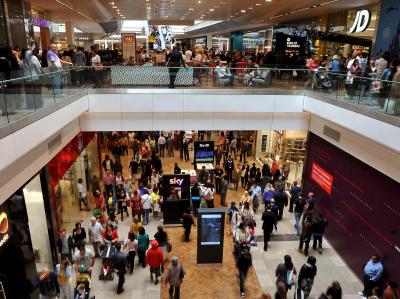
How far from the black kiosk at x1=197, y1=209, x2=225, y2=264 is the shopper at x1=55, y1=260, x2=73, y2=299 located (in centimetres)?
333

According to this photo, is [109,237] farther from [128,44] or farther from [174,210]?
[128,44]

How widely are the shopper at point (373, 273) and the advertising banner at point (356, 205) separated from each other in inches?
10.2

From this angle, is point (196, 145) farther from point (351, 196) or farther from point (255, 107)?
point (351, 196)

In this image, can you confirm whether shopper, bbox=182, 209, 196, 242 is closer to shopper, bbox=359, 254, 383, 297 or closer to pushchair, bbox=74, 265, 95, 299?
pushchair, bbox=74, 265, 95, 299

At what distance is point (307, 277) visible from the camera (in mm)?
7934

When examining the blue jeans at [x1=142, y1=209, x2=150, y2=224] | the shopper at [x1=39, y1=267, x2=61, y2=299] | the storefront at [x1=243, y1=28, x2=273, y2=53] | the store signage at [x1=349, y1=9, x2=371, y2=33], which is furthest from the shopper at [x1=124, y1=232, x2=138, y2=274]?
the storefront at [x1=243, y1=28, x2=273, y2=53]

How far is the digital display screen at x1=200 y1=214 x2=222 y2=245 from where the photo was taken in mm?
9289

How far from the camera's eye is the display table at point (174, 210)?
11742 millimetres

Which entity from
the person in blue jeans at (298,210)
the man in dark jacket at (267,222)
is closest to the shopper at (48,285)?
the man in dark jacket at (267,222)

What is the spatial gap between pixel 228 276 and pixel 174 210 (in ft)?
10.9

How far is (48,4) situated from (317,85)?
1459cm

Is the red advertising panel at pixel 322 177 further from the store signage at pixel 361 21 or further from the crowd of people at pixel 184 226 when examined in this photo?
the store signage at pixel 361 21

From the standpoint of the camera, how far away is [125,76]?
11602 mm

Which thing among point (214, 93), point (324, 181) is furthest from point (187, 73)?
point (324, 181)
